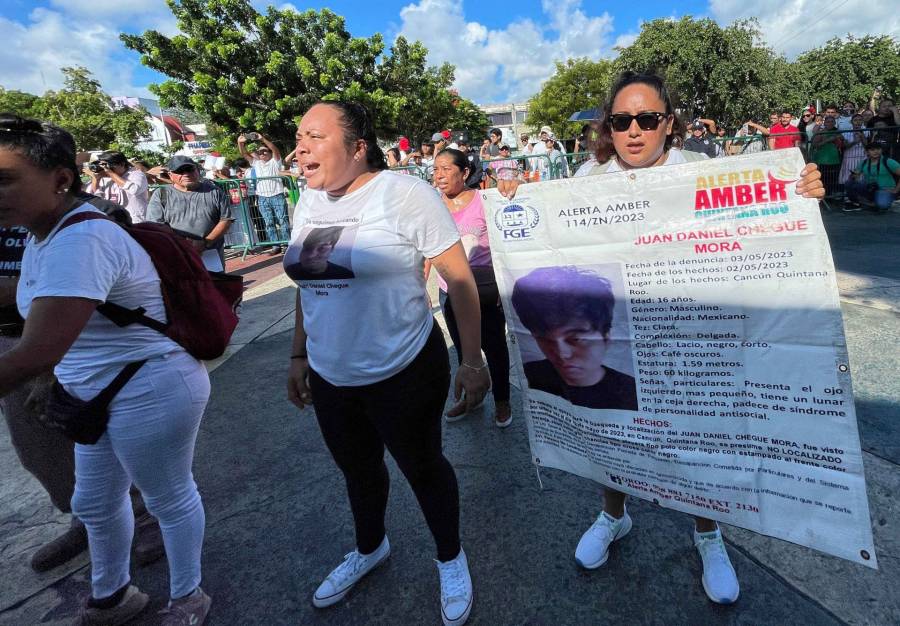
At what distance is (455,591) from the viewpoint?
1.97 metres

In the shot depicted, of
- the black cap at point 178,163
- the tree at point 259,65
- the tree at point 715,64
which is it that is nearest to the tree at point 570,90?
the tree at point 715,64

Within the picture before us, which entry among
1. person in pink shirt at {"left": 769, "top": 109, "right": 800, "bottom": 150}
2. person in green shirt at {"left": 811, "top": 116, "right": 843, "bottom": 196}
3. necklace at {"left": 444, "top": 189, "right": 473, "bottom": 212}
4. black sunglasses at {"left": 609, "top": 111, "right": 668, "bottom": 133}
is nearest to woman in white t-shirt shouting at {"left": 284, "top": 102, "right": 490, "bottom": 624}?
black sunglasses at {"left": 609, "top": 111, "right": 668, "bottom": 133}

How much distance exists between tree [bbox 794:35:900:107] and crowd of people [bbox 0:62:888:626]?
47.2m

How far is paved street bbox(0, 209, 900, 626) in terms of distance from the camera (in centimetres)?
192

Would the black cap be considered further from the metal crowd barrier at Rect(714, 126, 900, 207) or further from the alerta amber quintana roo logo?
the metal crowd barrier at Rect(714, 126, 900, 207)

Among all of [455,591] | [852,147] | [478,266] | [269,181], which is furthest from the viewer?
[852,147]

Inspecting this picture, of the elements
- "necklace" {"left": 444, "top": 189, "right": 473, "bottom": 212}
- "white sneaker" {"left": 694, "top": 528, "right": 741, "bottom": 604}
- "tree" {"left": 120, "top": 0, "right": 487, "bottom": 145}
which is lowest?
"white sneaker" {"left": 694, "top": 528, "right": 741, "bottom": 604}

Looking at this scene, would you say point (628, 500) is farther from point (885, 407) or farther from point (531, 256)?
point (885, 407)

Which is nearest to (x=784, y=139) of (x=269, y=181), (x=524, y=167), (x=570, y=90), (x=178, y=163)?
(x=524, y=167)

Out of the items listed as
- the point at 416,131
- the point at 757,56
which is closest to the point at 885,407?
the point at 757,56

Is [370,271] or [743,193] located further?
[370,271]

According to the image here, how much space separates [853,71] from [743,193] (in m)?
51.1

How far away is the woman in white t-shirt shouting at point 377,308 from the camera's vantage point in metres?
1.71

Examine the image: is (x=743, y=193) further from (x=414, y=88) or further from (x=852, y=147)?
(x=414, y=88)
